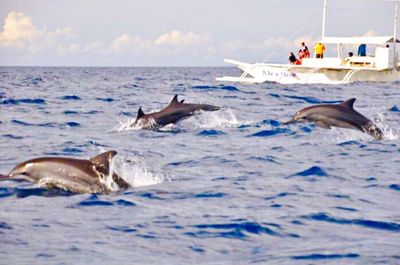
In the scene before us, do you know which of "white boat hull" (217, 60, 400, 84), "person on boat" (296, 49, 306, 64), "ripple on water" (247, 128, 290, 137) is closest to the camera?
"ripple on water" (247, 128, 290, 137)

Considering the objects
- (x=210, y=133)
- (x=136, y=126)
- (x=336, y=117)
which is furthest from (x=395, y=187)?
(x=136, y=126)

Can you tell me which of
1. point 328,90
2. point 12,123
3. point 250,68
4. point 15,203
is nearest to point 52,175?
point 15,203

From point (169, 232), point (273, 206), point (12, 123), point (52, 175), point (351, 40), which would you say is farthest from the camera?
point (351, 40)

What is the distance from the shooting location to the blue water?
7.10m

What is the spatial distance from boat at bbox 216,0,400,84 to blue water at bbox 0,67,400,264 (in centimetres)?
2552

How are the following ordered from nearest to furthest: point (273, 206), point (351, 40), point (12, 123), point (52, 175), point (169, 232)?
1. point (169, 232)
2. point (273, 206)
3. point (52, 175)
4. point (12, 123)
5. point (351, 40)

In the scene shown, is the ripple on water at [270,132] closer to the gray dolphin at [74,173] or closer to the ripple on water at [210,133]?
the ripple on water at [210,133]

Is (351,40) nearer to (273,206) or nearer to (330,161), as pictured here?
(330,161)

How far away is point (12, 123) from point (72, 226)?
12.3m

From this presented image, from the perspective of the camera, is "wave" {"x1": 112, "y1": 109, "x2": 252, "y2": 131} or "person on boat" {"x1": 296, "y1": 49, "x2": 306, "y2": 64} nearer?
"wave" {"x1": 112, "y1": 109, "x2": 252, "y2": 131}

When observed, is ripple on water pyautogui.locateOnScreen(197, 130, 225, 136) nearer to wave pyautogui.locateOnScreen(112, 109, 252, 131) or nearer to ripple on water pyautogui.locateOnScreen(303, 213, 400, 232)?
wave pyautogui.locateOnScreen(112, 109, 252, 131)

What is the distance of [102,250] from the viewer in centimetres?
705

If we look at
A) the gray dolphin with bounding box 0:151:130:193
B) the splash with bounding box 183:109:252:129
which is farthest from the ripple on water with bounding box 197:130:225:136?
the gray dolphin with bounding box 0:151:130:193

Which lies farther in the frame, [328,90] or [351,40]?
[351,40]
